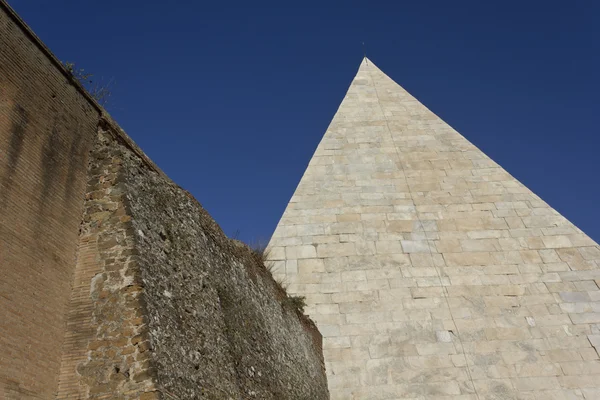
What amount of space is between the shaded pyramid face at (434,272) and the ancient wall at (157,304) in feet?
7.95

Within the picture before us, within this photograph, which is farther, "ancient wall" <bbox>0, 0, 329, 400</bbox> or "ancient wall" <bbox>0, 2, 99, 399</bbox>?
"ancient wall" <bbox>0, 0, 329, 400</bbox>

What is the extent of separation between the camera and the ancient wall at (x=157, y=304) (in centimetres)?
419

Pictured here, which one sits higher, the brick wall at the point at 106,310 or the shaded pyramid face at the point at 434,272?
the shaded pyramid face at the point at 434,272

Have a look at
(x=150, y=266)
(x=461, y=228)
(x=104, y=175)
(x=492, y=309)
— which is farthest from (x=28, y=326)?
(x=461, y=228)

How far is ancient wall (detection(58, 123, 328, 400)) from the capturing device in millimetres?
4188

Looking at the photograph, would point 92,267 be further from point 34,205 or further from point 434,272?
point 434,272

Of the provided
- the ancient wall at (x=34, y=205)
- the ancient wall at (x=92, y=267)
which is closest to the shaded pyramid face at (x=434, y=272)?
the ancient wall at (x=92, y=267)

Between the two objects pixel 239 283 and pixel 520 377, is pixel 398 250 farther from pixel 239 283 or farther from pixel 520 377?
pixel 239 283

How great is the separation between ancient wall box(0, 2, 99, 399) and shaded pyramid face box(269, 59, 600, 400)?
5.58m

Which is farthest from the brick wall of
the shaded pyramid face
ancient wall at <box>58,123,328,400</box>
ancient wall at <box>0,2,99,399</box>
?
the shaded pyramid face

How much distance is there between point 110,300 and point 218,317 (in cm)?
158

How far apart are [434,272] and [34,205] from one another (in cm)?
758

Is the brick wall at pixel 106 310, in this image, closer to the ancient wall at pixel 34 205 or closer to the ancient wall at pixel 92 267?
the ancient wall at pixel 92 267

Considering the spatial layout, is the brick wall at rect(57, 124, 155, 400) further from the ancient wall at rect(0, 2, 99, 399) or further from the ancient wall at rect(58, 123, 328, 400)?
the ancient wall at rect(0, 2, 99, 399)
